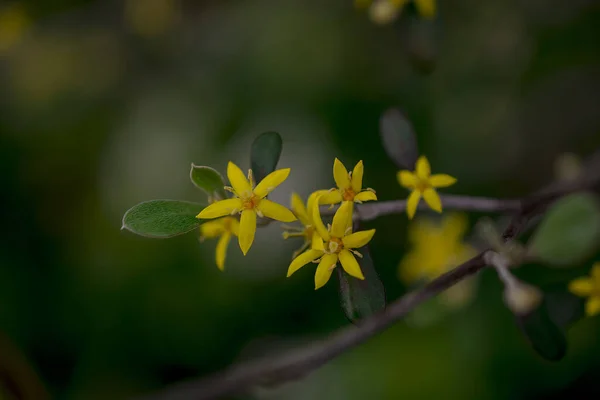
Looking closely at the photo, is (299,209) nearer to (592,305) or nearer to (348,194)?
(348,194)

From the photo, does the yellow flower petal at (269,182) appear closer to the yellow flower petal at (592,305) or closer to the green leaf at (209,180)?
the green leaf at (209,180)

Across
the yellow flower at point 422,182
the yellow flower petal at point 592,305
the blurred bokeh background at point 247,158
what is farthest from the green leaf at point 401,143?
the blurred bokeh background at point 247,158

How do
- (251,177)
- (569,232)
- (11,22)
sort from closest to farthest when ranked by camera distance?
1. (251,177)
2. (569,232)
3. (11,22)

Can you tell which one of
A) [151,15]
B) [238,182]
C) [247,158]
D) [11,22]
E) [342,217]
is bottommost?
[342,217]

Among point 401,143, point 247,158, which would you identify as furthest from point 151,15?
point 401,143

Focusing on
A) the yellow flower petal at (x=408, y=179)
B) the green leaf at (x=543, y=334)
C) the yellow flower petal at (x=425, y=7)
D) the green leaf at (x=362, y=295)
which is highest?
the yellow flower petal at (x=425, y=7)

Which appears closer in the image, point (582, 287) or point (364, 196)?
point (364, 196)

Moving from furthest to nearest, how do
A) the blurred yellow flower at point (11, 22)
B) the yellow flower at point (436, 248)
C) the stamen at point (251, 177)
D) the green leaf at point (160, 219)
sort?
the blurred yellow flower at point (11, 22), the yellow flower at point (436, 248), the stamen at point (251, 177), the green leaf at point (160, 219)
